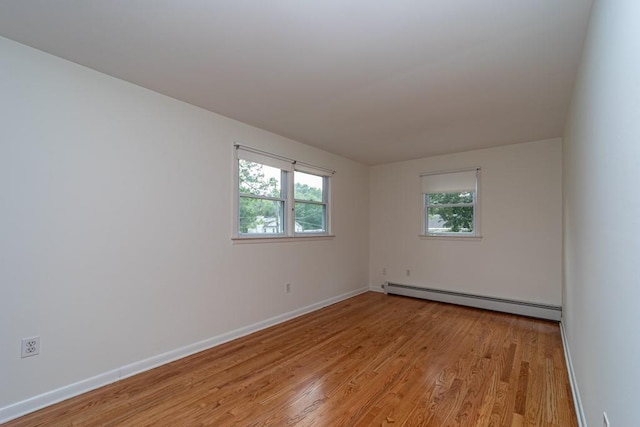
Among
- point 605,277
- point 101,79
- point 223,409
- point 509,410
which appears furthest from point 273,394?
point 101,79

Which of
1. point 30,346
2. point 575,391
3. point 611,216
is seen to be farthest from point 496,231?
point 30,346

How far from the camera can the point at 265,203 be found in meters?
3.81

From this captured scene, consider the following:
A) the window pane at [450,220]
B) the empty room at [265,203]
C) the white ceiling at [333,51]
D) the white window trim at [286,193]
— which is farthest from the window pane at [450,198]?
the white window trim at [286,193]

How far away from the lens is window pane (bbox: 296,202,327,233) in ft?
14.2

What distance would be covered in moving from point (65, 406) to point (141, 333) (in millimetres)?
632

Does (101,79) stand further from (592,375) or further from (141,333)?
(592,375)

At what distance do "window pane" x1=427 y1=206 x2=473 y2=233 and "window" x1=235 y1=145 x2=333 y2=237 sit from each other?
182 cm

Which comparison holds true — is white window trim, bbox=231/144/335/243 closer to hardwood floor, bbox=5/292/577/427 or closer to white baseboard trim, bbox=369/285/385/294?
hardwood floor, bbox=5/292/577/427

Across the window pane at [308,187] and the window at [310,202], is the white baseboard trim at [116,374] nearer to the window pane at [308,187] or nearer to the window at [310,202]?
the window at [310,202]

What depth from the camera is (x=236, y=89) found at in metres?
2.64

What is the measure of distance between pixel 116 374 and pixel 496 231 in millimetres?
4815

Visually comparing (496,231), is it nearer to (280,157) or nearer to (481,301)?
(481,301)

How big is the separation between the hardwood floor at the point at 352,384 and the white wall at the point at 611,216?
0.54 meters

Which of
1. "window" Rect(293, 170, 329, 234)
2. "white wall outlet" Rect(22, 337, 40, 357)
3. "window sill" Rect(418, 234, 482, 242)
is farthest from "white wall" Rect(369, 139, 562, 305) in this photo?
"white wall outlet" Rect(22, 337, 40, 357)
